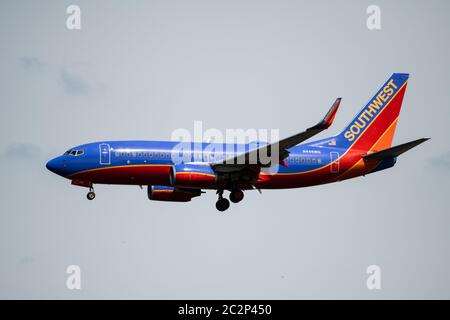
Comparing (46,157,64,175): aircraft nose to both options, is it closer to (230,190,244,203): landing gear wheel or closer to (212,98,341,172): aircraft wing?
(212,98,341,172): aircraft wing

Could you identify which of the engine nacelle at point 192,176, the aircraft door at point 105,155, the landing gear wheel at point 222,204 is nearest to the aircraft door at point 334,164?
the landing gear wheel at point 222,204

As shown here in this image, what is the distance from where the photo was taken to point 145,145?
61.1m

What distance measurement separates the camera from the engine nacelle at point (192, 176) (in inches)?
2334

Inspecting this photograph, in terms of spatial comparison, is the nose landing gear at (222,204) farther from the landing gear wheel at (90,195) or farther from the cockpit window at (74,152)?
the cockpit window at (74,152)

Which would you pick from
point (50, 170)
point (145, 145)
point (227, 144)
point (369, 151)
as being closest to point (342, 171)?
point (369, 151)

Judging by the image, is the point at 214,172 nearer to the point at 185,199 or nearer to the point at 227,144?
the point at 227,144

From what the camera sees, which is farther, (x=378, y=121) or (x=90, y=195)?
(x=378, y=121)

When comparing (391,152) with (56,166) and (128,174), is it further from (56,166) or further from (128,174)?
(56,166)

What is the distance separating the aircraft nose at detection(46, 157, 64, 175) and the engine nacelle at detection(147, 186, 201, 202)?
28.2 ft

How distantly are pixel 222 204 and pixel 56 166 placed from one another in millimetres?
12776

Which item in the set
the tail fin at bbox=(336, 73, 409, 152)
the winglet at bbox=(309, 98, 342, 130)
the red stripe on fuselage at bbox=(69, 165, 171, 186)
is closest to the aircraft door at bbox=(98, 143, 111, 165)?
the red stripe on fuselage at bbox=(69, 165, 171, 186)

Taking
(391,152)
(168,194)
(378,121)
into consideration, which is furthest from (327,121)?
(168,194)

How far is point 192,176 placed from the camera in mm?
59500

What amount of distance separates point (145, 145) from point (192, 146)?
350 centimetres
